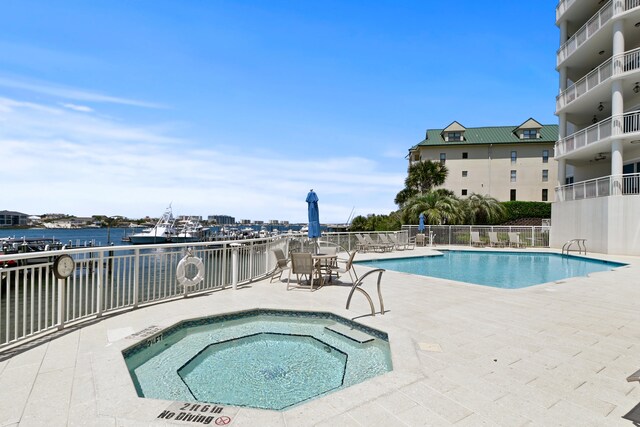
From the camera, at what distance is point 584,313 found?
18.6 feet

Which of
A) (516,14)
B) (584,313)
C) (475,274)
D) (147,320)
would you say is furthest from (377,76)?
(147,320)

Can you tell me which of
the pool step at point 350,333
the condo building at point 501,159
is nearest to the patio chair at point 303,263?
the pool step at point 350,333

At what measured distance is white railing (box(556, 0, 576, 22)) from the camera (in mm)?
20961

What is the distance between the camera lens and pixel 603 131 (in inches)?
691

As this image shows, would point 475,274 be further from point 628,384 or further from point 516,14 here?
point 516,14

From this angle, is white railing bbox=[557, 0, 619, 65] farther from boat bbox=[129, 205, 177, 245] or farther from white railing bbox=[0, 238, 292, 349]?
boat bbox=[129, 205, 177, 245]

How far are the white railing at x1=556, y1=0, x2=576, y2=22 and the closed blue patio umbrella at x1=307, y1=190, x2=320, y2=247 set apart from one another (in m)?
22.6

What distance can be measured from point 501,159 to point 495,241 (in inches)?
973

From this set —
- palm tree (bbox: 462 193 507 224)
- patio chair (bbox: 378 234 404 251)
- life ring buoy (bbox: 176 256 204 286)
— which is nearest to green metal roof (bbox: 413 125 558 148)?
palm tree (bbox: 462 193 507 224)

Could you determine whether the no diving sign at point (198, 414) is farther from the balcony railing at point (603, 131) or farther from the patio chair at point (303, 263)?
the balcony railing at point (603, 131)

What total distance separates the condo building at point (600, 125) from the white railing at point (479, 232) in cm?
73

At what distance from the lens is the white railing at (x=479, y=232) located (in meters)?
20.9

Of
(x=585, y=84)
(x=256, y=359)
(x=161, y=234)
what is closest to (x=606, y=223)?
(x=585, y=84)

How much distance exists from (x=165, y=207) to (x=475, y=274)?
61.3 metres
